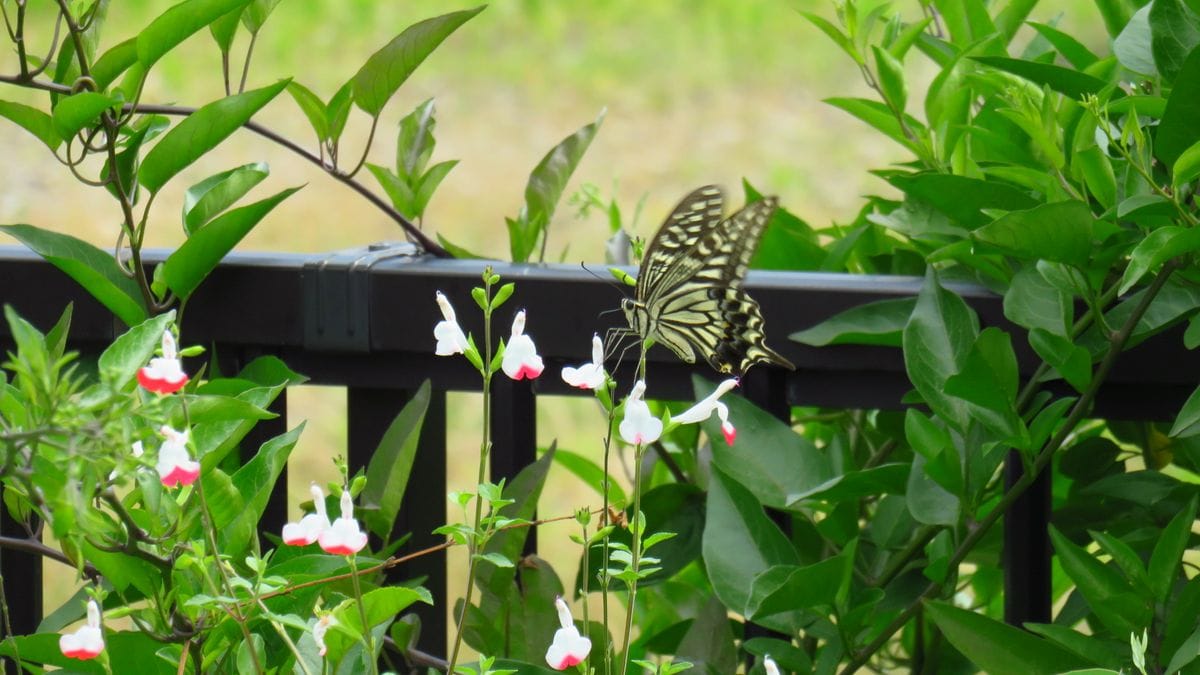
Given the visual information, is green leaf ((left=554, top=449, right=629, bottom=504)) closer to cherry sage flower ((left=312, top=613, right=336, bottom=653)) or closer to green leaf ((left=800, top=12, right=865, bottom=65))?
green leaf ((left=800, top=12, right=865, bottom=65))

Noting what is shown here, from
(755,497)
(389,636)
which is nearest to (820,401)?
(755,497)

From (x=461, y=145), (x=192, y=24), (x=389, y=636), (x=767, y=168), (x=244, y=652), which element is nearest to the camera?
(x=244, y=652)

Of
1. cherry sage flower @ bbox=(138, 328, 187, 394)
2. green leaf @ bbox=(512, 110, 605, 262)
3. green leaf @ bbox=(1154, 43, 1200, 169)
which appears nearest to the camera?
cherry sage flower @ bbox=(138, 328, 187, 394)

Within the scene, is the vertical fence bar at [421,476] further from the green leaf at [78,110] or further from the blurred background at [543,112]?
the blurred background at [543,112]

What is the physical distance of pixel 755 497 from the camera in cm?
95

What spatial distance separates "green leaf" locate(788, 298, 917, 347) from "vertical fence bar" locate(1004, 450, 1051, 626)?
0.12 meters

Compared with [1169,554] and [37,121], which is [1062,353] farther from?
[37,121]

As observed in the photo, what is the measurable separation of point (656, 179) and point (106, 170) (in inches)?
181

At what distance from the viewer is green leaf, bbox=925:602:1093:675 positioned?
87 cm

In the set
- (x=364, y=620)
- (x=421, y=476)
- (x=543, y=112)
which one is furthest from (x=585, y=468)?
(x=543, y=112)

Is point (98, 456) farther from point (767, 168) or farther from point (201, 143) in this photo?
point (767, 168)

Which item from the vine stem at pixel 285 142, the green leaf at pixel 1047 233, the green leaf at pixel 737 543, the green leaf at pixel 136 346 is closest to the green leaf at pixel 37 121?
the vine stem at pixel 285 142

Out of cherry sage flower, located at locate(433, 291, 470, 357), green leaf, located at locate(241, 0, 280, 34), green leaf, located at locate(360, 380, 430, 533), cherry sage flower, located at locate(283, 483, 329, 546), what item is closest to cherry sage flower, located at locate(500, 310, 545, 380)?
cherry sage flower, located at locate(433, 291, 470, 357)

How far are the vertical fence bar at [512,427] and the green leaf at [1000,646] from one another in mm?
349
